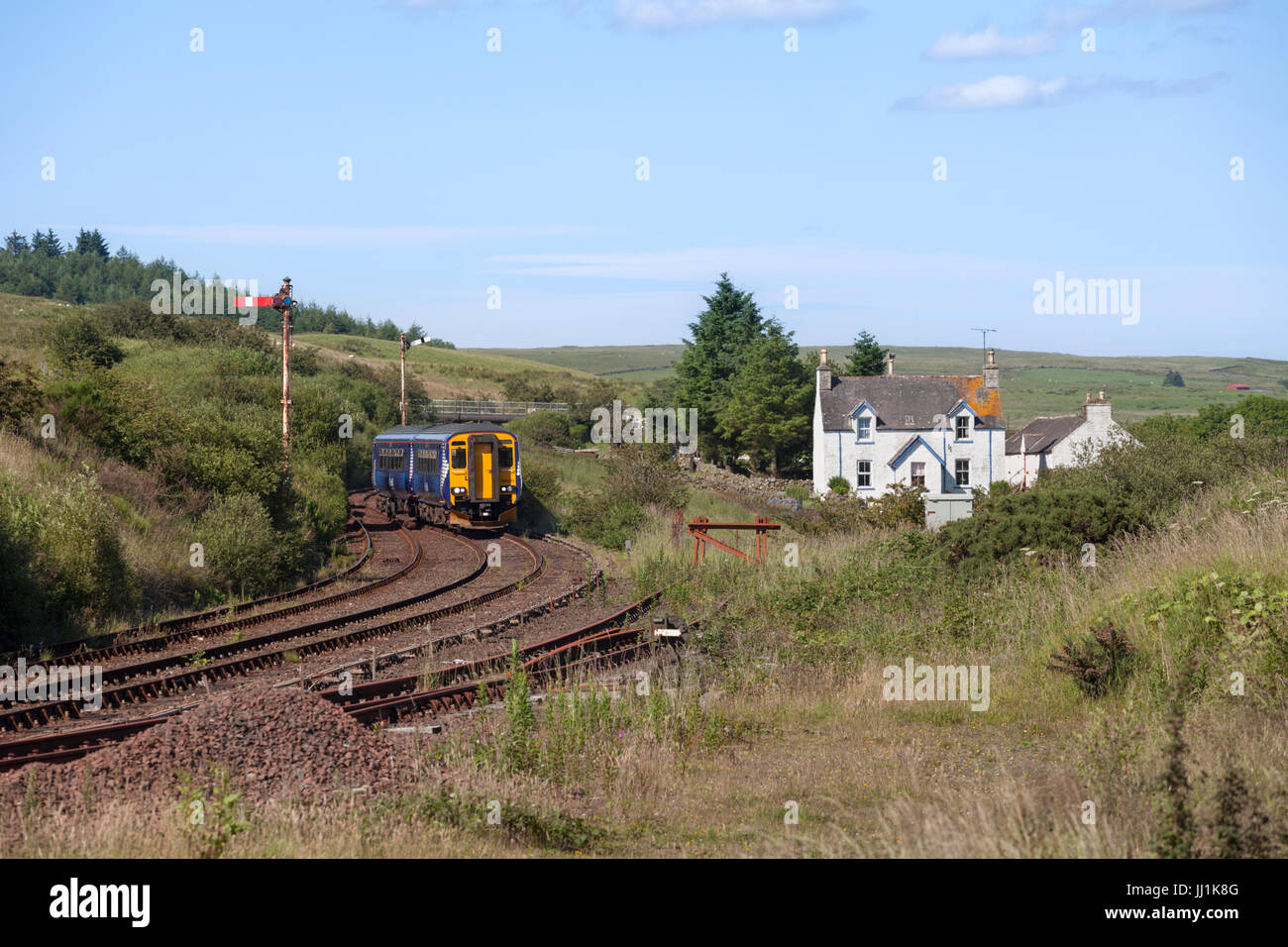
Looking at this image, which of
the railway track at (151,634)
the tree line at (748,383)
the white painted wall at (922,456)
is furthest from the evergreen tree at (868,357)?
the railway track at (151,634)

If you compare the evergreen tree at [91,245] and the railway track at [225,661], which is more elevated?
the evergreen tree at [91,245]

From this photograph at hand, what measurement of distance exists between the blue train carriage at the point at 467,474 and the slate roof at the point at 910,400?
92.7 feet

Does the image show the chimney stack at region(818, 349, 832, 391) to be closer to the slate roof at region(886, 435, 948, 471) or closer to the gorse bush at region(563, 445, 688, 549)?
the slate roof at region(886, 435, 948, 471)

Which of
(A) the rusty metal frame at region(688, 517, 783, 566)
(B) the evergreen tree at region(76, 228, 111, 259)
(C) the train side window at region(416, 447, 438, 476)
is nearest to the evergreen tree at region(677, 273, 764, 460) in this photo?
(C) the train side window at region(416, 447, 438, 476)

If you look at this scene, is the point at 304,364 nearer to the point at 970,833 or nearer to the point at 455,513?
the point at 455,513

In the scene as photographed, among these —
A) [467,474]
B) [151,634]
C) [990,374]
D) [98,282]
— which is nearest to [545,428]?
[990,374]

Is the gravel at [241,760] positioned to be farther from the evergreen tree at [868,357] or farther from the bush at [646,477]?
the evergreen tree at [868,357]

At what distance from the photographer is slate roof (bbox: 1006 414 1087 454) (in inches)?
2229

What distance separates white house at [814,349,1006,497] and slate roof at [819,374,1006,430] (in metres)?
0.05

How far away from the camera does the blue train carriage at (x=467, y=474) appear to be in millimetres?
30547

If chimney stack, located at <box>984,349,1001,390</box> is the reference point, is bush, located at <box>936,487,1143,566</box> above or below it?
below

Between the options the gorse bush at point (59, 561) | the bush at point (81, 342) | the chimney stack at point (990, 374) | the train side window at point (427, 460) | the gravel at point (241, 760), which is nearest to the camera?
the gravel at point (241, 760)

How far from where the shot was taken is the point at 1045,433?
60281 mm
